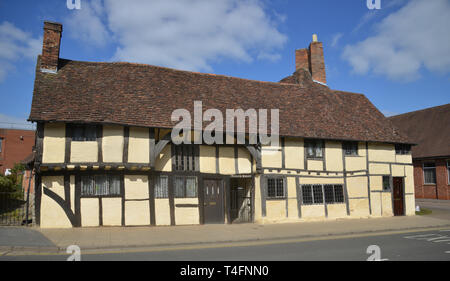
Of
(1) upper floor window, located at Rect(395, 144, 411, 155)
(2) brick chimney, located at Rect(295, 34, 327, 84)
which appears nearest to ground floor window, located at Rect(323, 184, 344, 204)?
(1) upper floor window, located at Rect(395, 144, 411, 155)

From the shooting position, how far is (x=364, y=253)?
891cm

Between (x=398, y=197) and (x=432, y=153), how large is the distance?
10878 mm

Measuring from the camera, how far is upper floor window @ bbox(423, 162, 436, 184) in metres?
27.5

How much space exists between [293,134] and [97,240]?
9787 mm

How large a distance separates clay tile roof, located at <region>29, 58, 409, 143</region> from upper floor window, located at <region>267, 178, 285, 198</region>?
7.34 ft

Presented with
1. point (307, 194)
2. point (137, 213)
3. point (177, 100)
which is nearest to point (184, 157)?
point (177, 100)

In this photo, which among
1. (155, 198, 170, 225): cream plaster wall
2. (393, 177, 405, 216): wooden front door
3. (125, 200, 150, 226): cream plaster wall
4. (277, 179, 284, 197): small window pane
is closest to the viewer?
(125, 200, 150, 226): cream plaster wall

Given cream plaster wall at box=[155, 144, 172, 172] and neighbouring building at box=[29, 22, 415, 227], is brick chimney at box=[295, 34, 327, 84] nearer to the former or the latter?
neighbouring building at box=[29, 22, 415, 227]

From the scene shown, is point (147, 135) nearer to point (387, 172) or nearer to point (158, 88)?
point (158, 88)

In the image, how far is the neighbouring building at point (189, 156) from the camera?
43.0ft

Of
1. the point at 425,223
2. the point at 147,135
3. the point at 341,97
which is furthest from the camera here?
the point at 341,97

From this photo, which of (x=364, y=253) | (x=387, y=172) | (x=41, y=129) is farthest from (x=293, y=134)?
(x=41, y=129)

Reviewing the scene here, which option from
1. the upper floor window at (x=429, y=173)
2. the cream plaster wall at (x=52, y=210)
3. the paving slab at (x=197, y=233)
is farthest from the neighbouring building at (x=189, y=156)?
the upper floor window at (x=429, y=173)

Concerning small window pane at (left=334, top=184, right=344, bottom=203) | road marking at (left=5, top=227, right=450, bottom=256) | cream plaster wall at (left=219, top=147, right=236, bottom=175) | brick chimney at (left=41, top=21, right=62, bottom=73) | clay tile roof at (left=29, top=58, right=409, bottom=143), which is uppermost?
brick chimney at (left=41, top=21, right=62, bottom=73)
